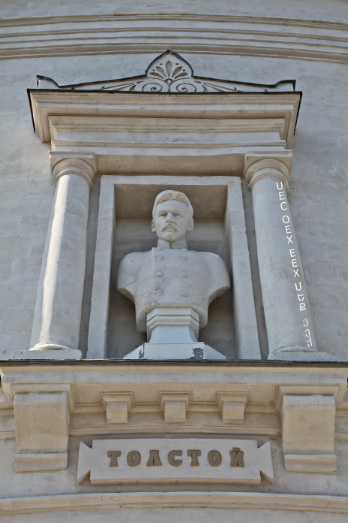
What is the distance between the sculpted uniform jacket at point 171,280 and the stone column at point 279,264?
0.53m

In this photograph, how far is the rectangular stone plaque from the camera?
766cm

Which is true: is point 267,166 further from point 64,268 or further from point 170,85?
point 64,268

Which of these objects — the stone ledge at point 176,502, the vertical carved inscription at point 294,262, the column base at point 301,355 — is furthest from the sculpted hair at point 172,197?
the stone ledge at point 176,502

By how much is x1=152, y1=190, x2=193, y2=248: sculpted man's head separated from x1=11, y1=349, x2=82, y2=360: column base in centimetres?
223

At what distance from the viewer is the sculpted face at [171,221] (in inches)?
396

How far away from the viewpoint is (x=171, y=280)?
940 cm

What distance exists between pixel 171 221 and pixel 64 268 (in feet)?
4.88

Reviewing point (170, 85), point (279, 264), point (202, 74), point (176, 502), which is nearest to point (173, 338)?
point (279, 264)

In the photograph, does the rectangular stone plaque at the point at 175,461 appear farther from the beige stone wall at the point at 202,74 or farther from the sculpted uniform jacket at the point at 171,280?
the sculpted uniform jacket at the point at 171,280

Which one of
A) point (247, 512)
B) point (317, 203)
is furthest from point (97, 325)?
point (317, 203)

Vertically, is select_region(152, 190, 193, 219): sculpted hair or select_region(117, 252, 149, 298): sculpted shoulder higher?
select_region(152, 190, 193, 219): sculpted hair

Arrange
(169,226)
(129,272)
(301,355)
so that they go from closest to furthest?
1. (301,355)
2. (129,272)
3. (169,226)

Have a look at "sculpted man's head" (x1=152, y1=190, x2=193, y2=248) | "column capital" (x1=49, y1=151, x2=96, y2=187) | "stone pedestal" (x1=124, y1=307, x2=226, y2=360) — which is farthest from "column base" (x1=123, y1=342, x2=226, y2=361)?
"column capital" (x1=49, y1=151, x2=96, y2=187)

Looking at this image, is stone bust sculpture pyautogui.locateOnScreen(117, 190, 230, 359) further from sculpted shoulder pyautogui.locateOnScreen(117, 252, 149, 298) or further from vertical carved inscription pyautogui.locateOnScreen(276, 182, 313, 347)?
vertical carved inscription pyautogui.locateOnScreen(276, 182, 313, 347)
